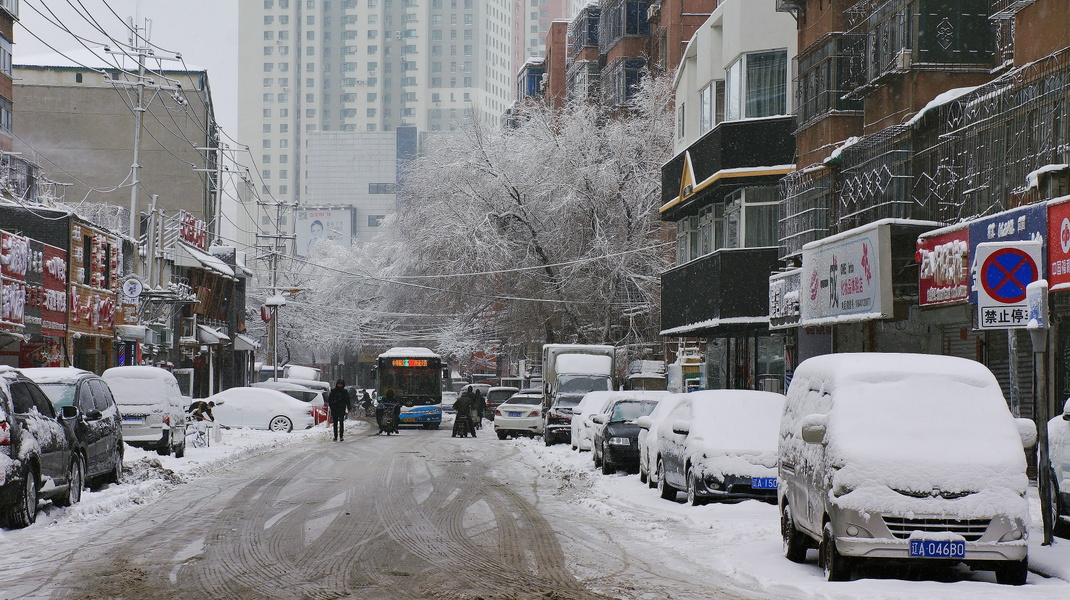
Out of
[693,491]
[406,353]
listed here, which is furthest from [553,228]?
[693,491]

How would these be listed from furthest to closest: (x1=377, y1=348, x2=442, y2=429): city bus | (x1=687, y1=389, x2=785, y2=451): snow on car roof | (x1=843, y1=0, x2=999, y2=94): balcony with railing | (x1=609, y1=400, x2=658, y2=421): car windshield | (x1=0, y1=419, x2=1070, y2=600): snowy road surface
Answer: (x1=377, y1=348, x2=442, y2=429): city bus, (x1=609, y1=400, x2=658, y2=421): car windshield, (x1=843, y1=0, x2=999, y2=94): balcony with railing, (x1=687, y1=389, x2=785, y2=451): snow on car roof, (x1=0, y1=419, x2=1070, y2=600): snowy road surface

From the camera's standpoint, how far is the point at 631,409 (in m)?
24.3

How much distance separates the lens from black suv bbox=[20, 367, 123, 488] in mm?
17750

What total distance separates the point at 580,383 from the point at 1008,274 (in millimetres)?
28578

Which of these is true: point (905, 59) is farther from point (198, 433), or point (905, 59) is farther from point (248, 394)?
point (248, 394)

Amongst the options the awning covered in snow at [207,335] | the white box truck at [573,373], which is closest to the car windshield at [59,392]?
the white box truck at [573,373]

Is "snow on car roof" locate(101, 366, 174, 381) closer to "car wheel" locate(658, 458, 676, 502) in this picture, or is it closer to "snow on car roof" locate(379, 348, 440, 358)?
"car wheel" locate(658, 458, 676, 502)

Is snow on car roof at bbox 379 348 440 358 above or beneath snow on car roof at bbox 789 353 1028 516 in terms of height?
above

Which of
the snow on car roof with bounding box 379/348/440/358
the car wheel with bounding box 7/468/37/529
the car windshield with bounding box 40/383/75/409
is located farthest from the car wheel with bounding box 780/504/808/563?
the snow on car roof with bounding box 379/348/440/358

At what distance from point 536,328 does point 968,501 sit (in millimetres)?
44465

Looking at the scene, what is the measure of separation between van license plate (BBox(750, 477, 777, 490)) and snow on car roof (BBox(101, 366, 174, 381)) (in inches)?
609

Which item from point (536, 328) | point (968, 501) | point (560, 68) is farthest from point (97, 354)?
point (560, 68)

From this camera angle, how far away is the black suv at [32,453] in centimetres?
1338

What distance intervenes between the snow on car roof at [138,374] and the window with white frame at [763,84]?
15343 millimetres
